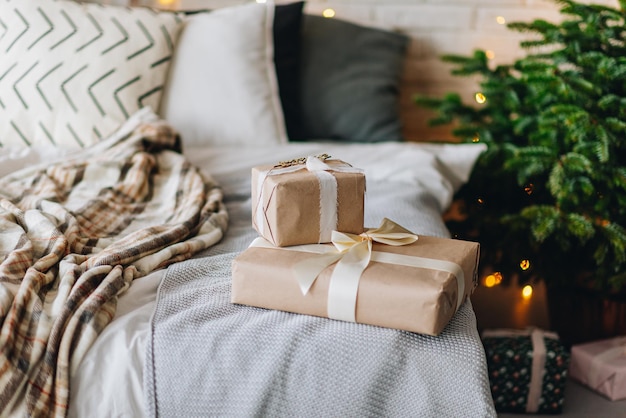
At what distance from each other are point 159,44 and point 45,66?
0.31m

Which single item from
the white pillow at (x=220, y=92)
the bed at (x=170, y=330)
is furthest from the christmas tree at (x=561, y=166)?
the white pillow at (x=220, y=92)

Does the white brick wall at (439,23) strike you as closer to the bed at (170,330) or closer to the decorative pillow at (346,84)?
the decorative pillow at (346,84)

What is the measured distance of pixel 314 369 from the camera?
31.8 inches

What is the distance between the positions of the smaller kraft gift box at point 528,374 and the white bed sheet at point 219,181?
0.37 m

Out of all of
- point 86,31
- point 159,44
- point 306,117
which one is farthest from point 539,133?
point 86,31

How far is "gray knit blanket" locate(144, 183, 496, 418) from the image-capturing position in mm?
789

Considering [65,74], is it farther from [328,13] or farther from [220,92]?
[328,13]

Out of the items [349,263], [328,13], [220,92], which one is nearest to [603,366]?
[349,263]

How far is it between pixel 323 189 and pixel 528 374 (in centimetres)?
79

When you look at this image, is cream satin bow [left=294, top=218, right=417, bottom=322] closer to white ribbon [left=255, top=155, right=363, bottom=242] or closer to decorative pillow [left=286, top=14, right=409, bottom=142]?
white ribbon [left=255, top=155, right=363, bottom=242]

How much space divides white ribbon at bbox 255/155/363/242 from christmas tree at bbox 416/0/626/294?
79 centimetres

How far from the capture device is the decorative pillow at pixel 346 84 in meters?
1.95

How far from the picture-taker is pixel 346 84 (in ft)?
6.51

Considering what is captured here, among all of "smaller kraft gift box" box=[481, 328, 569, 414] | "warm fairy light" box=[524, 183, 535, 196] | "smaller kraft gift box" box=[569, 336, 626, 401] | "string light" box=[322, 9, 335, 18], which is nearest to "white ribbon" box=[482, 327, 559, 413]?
"smaller kraft gift box" box=[481, 328, 569, 414]
